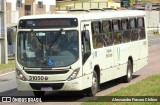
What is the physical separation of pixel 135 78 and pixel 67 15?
7439 mm

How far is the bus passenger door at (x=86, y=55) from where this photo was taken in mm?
16141

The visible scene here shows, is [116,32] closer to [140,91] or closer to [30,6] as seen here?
[140,91]

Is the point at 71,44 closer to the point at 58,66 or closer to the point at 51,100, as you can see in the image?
the point at 58,66

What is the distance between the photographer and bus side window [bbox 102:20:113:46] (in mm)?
18641

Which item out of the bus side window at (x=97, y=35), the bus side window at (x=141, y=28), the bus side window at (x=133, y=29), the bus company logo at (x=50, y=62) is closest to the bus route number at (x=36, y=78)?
the bus company logo at (x=50, y=62)

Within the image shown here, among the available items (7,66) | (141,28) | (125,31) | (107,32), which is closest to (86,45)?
(107,32)

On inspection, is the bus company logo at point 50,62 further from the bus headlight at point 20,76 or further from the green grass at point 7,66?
the green grass at point 7,66

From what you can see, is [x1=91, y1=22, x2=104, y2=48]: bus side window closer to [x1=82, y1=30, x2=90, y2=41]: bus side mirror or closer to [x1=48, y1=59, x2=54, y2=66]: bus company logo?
[x1=82, y1=30, x2=90, y2=41]: bus side mirror

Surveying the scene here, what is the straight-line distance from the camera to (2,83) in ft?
73.3

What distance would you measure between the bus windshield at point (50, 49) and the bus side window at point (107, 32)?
281 centimetres

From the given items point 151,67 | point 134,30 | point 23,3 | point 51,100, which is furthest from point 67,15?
point 23,3

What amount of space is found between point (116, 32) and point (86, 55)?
3839 mm

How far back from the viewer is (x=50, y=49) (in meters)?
15.9

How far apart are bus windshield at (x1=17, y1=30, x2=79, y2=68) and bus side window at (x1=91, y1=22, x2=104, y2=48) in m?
1.55
